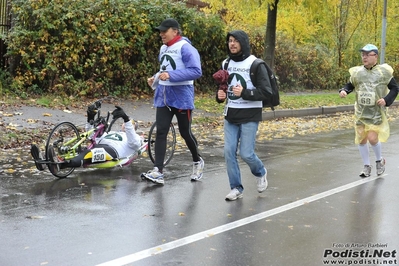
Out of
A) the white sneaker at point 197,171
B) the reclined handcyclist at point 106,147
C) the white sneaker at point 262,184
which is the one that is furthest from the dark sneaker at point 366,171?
the reclined handcyclist at point 106,147

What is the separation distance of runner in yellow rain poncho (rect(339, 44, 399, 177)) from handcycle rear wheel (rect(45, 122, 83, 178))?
350 centimetres

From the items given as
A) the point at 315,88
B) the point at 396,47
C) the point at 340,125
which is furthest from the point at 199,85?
the point at 396,47

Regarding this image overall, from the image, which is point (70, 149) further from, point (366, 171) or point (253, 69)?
point (366, 171)

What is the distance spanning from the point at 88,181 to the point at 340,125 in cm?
968

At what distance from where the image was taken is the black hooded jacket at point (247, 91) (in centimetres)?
709

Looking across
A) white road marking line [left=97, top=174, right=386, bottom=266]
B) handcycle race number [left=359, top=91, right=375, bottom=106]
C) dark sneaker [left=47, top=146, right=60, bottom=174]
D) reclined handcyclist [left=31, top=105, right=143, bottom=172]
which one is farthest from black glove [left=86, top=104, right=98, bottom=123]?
handcycle race number [left=359, top=91, right=375, bottom=106]

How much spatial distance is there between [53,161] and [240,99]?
2.50 metres

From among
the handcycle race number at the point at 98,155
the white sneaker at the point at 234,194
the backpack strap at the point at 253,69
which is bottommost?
the white sneaker at the point at 234,194

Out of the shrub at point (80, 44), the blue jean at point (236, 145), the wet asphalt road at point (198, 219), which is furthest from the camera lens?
the shrub at point (80, 44)

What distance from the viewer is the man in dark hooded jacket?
280 inches

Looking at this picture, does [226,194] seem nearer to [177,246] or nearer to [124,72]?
[177,246]

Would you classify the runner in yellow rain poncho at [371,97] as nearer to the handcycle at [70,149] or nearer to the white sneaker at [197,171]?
the white sneaker at [197,171]

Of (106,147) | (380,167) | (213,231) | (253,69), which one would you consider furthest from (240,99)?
(380,167)

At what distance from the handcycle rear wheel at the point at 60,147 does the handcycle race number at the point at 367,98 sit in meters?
3.72
